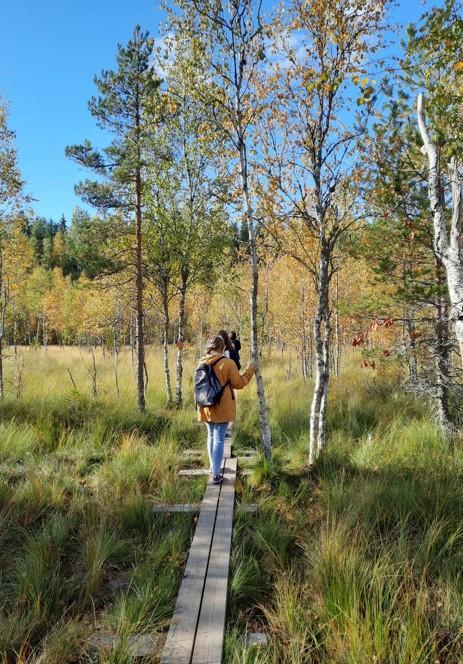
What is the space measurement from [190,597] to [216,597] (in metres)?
0.21

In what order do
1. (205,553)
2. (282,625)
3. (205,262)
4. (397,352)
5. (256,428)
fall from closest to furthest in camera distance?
(282,625), (205,553), (397,352), (256,428), (205,262)

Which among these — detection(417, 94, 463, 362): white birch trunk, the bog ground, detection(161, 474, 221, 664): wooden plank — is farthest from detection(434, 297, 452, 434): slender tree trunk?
detection(161, 474, 221, 664): wooden plank

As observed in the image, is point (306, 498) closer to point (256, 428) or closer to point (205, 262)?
point (256, 428)

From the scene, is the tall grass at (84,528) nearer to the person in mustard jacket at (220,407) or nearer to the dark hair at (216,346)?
the person in mustard jacket at (220,407)

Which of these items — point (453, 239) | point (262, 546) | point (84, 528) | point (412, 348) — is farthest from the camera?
point (412, 348)

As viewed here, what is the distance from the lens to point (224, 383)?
5.21m

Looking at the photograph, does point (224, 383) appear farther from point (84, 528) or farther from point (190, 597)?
point (190, 597)

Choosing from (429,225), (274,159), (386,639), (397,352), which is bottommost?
(386,639)

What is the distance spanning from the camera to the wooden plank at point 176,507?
463 centimetres

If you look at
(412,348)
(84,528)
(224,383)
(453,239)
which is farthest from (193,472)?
(453,239)

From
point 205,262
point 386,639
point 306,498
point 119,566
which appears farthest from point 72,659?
point 205,262

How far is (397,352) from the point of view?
543 cm

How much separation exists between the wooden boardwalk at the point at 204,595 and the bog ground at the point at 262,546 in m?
0.11

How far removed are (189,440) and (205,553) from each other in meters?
3.98
